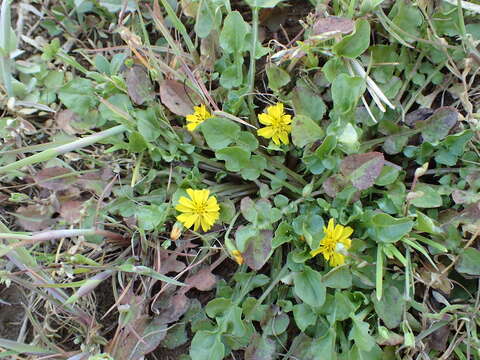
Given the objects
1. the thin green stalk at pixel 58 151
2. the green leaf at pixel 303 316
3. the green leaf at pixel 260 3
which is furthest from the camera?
the green leaf at pixel 260 3

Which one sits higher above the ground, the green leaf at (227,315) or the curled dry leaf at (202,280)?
the curled dry leaf at (202,280)

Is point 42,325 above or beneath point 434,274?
beneath

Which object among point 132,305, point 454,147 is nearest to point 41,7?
point 132,305

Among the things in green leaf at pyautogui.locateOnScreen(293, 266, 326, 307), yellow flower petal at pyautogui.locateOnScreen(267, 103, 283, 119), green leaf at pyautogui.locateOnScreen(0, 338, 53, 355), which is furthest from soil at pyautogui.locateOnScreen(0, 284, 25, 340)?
yellow flower petal at pyautogui.locateOnScreen(267, 103, 283, 119)

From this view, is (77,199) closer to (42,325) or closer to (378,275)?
(42,325)

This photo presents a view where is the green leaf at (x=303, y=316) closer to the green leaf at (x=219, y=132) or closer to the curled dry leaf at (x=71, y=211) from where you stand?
the green leaf at (x=219, y=132)

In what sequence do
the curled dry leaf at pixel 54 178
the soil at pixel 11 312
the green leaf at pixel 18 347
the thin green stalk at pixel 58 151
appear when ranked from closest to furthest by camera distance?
the thin green stalk at pixel 58 151 → the green leaf at pixel 18 347 → the curled dry leaf at pixel 54 178 → the soil at pixel 11 312

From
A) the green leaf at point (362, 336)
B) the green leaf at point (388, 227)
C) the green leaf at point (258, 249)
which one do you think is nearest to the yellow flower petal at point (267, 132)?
the green leaf at point (258, 249)
